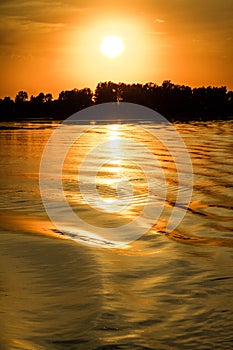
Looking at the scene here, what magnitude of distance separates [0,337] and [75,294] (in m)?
1.30

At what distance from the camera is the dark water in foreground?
523 centimetres

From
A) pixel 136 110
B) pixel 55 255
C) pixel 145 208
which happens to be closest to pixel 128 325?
pixel 55 255

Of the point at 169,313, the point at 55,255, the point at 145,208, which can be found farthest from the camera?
the point at 145,208

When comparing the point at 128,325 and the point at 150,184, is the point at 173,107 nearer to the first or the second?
the point at 150,184

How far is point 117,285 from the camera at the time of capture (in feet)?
22.0

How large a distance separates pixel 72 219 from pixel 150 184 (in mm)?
4689

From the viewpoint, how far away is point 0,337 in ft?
17.1

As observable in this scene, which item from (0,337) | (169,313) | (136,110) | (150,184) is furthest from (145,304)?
(136,110)

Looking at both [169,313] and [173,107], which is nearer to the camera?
[169,313]

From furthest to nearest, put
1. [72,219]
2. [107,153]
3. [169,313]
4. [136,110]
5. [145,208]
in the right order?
[136,110], [107,153], [145,208], [72,219], [169,313]

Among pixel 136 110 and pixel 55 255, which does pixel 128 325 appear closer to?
pixel 55 255

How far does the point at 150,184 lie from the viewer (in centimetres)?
1485

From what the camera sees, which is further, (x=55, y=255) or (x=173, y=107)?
(x=173, y=107)

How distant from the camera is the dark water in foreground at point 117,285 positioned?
5230mm
